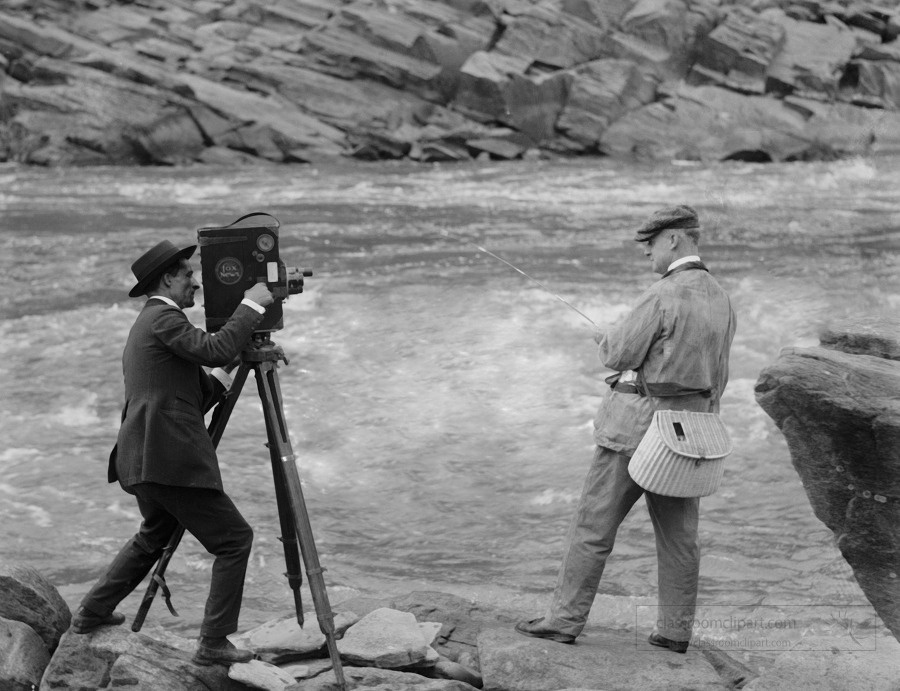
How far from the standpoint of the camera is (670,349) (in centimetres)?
462

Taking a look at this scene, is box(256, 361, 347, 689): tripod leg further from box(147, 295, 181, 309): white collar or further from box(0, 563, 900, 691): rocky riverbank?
box(147, 295, 181, 309): white collar

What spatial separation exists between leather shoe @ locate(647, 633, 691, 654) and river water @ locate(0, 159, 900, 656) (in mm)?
1061

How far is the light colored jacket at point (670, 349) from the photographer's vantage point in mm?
4633

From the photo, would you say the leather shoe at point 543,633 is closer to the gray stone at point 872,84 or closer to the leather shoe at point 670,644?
the leather shoe at point 670,644

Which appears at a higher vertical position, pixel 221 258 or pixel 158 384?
pixel 221 258

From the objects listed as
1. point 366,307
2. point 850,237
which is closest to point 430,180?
point 850,237

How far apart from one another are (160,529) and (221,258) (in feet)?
3.33

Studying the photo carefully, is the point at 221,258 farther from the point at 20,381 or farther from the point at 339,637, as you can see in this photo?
the point at 20,381

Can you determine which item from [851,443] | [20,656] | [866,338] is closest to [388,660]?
[20,656]

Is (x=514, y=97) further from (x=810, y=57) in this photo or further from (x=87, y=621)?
(x=87, y=621)

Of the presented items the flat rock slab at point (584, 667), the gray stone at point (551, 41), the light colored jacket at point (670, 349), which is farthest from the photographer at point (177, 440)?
the gray stone at point (551, 41)

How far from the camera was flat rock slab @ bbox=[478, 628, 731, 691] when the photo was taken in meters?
4.50

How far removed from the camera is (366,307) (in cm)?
1245

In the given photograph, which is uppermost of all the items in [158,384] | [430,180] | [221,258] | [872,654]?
[221,258]
